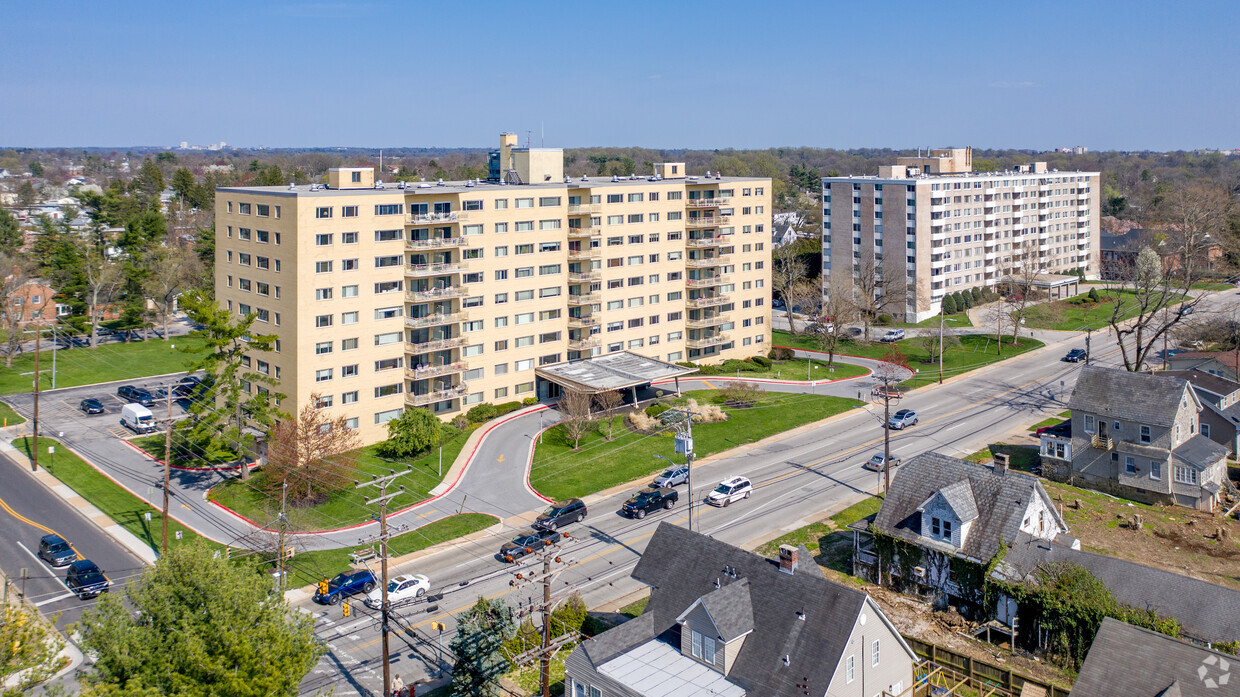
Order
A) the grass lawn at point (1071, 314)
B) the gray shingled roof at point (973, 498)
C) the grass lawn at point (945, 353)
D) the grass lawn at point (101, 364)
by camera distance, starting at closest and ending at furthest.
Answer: the gray shingled roof at point (973, 498), the grass lawn at point (101, 364), the grass lawn at point (945, 353), the grass lawn at point (1071, 314)

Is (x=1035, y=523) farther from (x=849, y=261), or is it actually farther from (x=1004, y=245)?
(x=1004, y=245)

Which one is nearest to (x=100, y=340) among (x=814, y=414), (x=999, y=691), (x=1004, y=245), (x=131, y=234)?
(x=131, y=234)

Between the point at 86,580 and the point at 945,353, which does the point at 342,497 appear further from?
the point at 945,353

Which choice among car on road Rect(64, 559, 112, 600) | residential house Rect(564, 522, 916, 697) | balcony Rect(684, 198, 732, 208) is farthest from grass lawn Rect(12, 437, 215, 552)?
balcony Rect(684, 198, 732, 208)

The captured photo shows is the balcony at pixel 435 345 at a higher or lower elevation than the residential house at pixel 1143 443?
higher

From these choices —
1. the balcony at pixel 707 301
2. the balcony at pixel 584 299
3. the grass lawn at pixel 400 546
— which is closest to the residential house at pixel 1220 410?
the balcony at pixel 707 301

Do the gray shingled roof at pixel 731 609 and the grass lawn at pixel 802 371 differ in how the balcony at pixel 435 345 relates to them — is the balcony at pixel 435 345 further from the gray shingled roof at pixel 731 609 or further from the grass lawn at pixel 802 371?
the gray shingled roof at pixel 731 609
